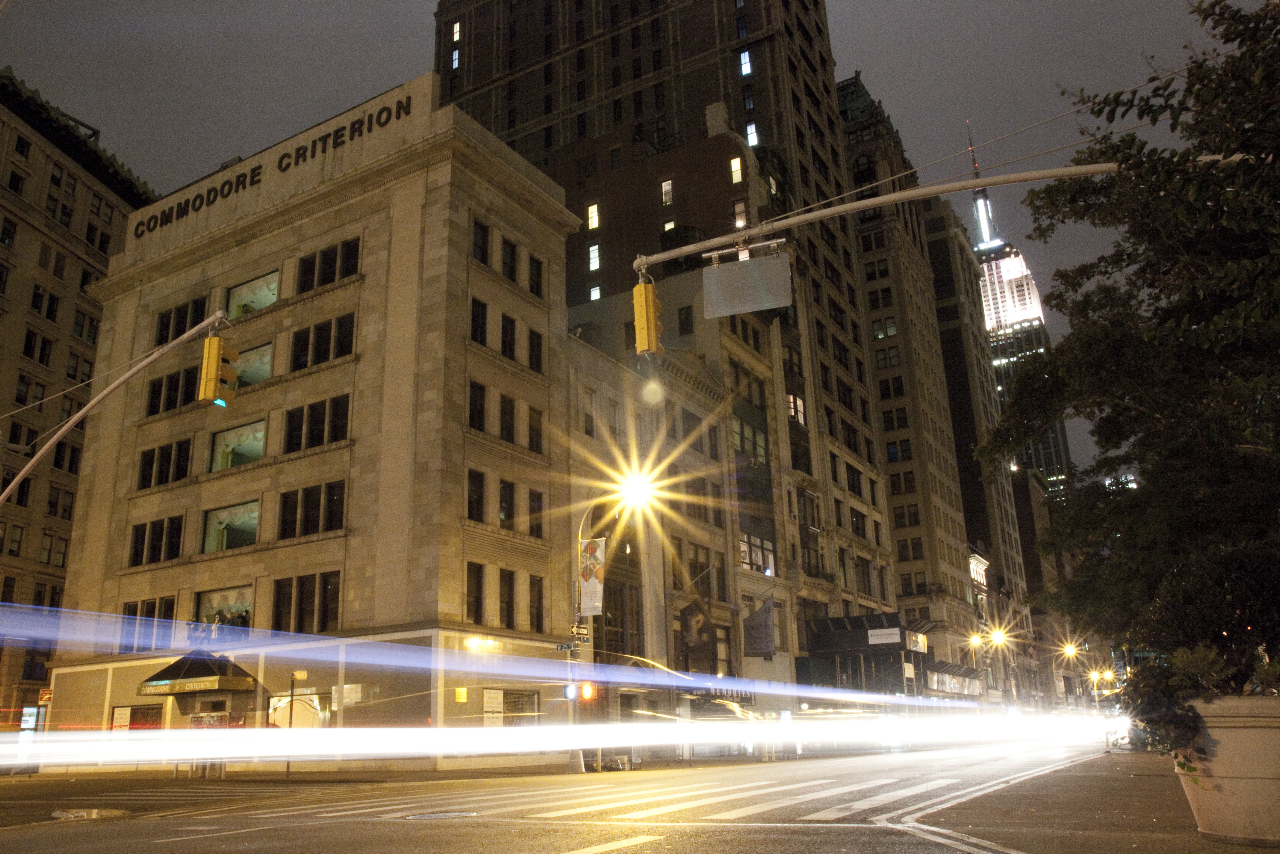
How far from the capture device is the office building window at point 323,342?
4191 cm

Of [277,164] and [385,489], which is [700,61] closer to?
[277,164]

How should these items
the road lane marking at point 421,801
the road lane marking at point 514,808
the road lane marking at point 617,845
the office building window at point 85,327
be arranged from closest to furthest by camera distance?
the road lane marking at point 617,845 < the road lane marking at point 514,808 < the road lane marking at point 421,801 < the office building window at point 85,327

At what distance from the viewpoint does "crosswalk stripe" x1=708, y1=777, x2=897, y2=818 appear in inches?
473

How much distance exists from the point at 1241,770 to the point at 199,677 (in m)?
36.2

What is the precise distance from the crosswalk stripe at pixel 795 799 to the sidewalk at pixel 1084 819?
213cm

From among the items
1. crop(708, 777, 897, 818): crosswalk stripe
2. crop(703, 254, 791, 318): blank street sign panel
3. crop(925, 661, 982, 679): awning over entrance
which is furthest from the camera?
crop(925, 661, 982, 679): awning over entrance

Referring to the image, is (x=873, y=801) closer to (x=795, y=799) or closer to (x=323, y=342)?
(x=795, y=799)

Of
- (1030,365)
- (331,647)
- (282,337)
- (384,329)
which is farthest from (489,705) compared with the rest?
(1030,365)

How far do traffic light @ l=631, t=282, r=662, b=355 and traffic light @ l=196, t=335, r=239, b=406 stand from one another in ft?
26.7

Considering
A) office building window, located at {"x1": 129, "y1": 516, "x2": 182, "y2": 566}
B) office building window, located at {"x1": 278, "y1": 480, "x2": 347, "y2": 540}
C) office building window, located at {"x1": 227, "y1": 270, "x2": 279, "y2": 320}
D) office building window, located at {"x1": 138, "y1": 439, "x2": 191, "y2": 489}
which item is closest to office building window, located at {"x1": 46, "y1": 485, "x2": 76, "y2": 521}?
office building window, located at {"x1": 138, "y1": 439, "x2": 191, "y2": 489}

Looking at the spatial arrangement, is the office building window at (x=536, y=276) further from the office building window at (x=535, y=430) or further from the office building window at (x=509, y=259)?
the office building window at (x=535, y=430)

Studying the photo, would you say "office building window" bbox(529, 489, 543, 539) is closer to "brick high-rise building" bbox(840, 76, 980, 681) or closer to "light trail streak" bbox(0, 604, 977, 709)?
"light trail streak" bbox(0, 604, 977, 709)

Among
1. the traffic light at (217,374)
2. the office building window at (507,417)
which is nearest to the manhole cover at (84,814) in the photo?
the traffic light at (217,374)

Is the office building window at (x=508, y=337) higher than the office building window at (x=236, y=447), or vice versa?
the office building window at (x=508, y=337)
